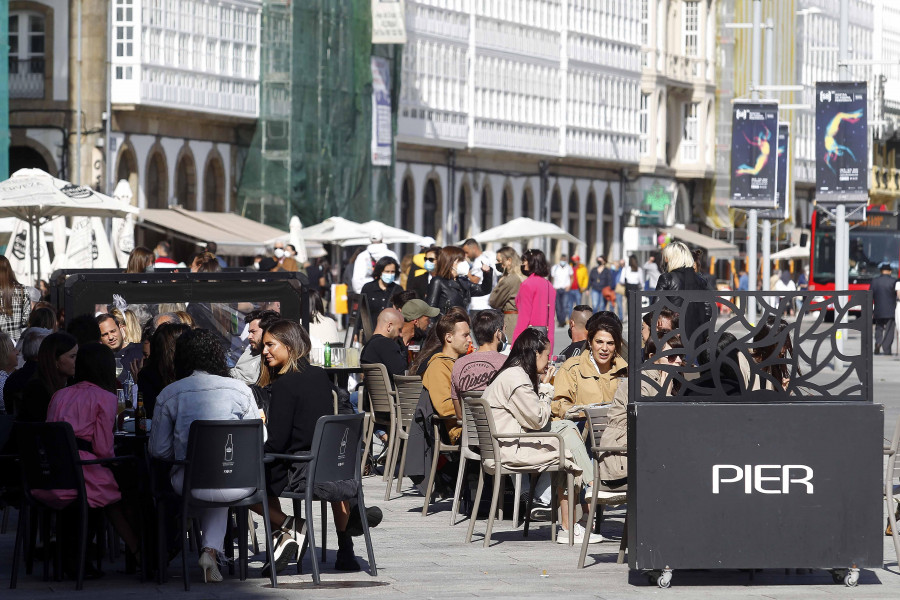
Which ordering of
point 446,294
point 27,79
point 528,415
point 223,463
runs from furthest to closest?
point 27,79 < point 446,294 < point 528,415 < point 223,463

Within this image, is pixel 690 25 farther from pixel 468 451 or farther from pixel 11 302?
pixel 468 451

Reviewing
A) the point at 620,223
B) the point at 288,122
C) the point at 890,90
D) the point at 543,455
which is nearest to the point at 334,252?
the point at 288,122

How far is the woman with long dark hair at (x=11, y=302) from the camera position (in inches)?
660

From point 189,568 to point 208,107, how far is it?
37.7 m

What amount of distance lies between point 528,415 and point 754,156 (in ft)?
70.2

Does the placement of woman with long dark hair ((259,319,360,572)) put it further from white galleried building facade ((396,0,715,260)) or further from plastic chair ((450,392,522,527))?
white galleried building facade ((396,0,715,260))

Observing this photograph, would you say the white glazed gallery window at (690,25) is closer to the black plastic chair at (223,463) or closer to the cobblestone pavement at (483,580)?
the cobblestone pavement at (483,580)

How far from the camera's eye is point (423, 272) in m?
22.6

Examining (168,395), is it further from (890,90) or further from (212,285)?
(890,90)

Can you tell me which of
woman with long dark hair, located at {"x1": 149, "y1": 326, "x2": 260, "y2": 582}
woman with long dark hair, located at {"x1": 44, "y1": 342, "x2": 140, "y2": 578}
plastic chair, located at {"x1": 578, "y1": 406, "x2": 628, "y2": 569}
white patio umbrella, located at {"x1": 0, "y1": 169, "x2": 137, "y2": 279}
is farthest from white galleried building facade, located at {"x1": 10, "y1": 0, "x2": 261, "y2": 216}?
woman with long dark hair, located at {"x1": 149, "y1": 326, "x2": 260, "y2": 582}

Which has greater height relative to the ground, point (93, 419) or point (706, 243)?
point (706, 243)

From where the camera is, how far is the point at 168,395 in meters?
10.4

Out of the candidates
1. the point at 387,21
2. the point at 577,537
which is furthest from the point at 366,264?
the point at 387,21

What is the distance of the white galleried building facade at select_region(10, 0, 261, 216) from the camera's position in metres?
44.2
